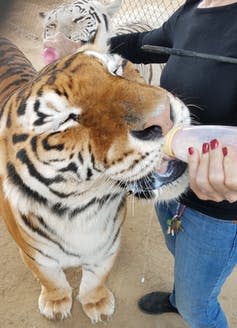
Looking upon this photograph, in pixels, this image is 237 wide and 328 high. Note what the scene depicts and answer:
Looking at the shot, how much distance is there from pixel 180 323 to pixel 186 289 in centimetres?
64

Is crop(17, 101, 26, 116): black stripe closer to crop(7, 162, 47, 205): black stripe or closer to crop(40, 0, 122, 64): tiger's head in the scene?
crop(7, 162, 47, 205): black stripe

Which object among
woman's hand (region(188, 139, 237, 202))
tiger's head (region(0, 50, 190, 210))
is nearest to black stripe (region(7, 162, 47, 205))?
tiger's head (region(0, 50, 190, 210))

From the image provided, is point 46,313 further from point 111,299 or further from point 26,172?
point 26,172

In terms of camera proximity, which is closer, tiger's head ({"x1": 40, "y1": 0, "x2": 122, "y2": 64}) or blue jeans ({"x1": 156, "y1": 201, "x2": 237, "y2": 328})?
blue jeans ({"x1": 156, "y1": 201, "x2": 237, "y2": 328})

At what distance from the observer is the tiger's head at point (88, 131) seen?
105 cm

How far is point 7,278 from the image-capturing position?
2145 mm

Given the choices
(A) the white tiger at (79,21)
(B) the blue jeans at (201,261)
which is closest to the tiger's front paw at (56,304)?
(B) the blue jeans at (201,261)

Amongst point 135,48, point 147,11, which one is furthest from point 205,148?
point 147,11

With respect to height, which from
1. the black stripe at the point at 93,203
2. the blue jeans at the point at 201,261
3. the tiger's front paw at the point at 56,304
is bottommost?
the tiger's front paw at the point at 56,304

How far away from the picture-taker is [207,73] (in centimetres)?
111

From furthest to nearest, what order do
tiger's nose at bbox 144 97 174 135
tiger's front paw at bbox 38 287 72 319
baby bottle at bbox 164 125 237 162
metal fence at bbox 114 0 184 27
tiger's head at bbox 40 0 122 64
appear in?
metal fence at bbox 114 0 184 27 < tiger's head at bbox 40 0 122 64 < tiger's front paw at bbox 38 287 72 319 < tiger's nose at bbox 144 97 174 135 < baby bottle at bbox 164 125 237 162

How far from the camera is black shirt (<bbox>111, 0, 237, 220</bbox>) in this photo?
108 cm

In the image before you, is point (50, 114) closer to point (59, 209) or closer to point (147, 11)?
point (59, 209)

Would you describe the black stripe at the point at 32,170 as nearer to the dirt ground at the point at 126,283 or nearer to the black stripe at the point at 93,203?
the black stripe at the point at 93,203
